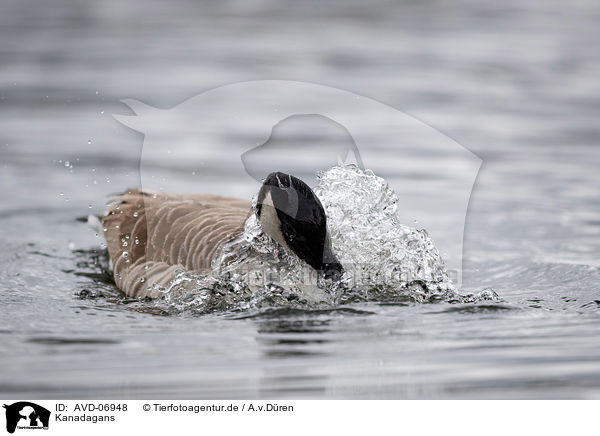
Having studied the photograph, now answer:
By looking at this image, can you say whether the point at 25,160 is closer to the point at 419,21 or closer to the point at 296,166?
the point at 296,166

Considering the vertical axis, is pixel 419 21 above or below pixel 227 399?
above

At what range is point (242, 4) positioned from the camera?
26.0 meters

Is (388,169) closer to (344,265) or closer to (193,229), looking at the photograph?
(193,229)

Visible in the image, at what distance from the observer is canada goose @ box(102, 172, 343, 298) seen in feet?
22.4

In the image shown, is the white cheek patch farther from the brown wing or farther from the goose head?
the brown wing

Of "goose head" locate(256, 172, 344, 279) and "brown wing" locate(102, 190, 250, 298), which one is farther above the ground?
"goose head" locate(256, 172, 344, 279)

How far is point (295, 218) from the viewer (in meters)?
6.84
